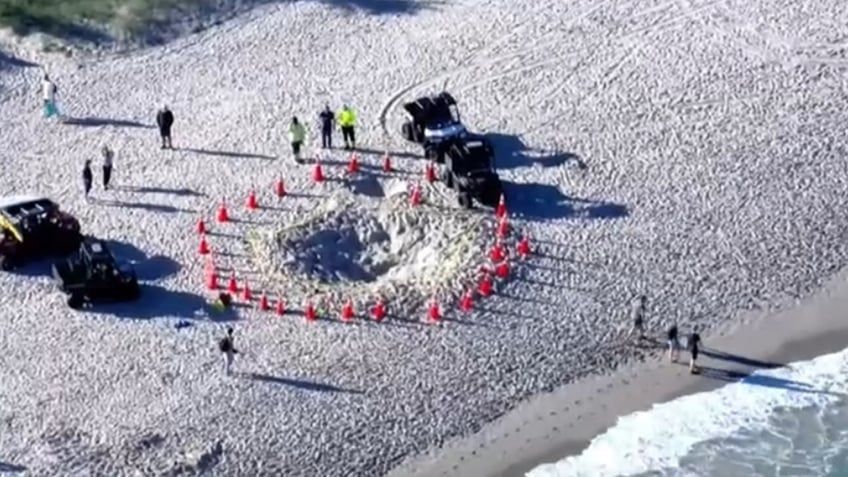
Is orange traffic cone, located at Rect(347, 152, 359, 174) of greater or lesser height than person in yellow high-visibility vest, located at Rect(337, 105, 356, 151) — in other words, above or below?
below

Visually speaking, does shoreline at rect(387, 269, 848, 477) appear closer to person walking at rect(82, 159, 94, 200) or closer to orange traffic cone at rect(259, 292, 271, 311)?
orange traffic cone at rect(259, 292, 271, 311)

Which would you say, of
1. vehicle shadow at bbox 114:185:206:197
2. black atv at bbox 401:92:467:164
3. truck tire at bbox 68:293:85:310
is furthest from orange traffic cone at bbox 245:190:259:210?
truck tire at bbox 68:293:85:310

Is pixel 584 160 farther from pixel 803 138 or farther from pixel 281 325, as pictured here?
pixel 281 325

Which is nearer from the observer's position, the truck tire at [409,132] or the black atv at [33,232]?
the black atv at [33,232]

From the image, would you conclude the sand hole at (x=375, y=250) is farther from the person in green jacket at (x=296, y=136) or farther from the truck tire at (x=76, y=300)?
the truck tire at (x=76, y=300)

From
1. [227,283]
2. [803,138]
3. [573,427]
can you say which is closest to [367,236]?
[227,283]

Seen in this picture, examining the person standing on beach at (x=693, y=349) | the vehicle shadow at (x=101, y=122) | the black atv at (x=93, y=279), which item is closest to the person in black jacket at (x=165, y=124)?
the vehicle shadow at (x=101, y=122)
